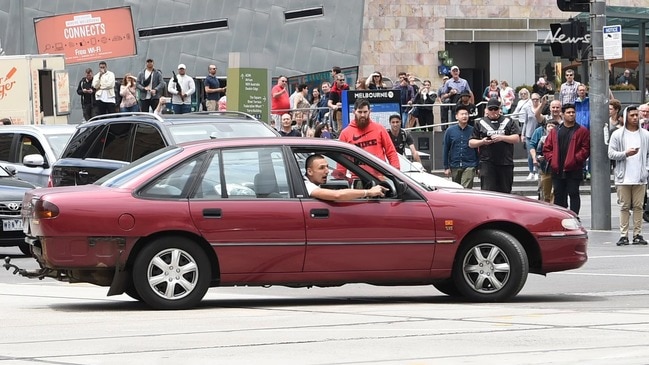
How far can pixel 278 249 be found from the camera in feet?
40.5

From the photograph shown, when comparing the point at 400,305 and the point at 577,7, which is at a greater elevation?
the point at 577,7

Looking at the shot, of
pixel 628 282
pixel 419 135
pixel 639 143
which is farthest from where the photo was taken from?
pixel 419 135

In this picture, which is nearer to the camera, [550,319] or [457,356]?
[457,356]

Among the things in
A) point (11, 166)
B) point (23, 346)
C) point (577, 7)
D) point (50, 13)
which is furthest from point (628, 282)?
point (50, 13)

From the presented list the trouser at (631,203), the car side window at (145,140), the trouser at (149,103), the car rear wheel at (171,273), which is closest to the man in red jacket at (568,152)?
the trouser at (631,203)

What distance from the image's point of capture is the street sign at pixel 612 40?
22.0 metres

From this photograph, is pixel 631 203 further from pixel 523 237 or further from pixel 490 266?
pixel 490 266

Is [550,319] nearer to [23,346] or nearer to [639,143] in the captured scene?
[23,346]

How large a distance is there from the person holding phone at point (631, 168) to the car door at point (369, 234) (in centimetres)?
781

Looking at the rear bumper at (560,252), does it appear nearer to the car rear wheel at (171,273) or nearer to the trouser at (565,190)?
the car rear wheel at (171,273)

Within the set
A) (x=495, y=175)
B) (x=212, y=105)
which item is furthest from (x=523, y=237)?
(x=212, y=105)

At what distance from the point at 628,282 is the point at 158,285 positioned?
16.3ft

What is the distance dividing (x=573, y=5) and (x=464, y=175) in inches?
112

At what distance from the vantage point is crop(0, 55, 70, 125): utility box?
32.1 metres
